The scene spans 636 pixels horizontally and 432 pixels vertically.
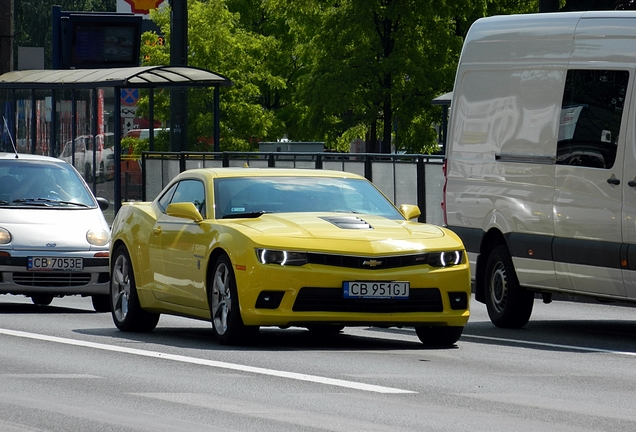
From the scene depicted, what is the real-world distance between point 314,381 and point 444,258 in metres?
2.42

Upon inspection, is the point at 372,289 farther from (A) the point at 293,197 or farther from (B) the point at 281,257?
(A) the point at 293,197

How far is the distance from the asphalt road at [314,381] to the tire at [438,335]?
10cm

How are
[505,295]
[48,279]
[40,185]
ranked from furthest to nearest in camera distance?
[40,185] < [48,279] < [505,295]

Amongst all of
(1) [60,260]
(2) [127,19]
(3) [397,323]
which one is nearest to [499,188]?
(3) [397,323]

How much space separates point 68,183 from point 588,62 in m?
6.77

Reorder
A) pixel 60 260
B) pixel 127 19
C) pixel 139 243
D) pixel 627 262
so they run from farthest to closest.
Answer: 1. pixel 127 19
2. pixel 60 260
3. pixel 139 243
4. pixel 627 262

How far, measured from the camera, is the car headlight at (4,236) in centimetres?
1647

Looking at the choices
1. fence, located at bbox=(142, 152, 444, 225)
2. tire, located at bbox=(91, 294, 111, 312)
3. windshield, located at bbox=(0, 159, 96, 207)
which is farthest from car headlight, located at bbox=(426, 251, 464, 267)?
fence, located at bbox=(142, 152, 444, 225)

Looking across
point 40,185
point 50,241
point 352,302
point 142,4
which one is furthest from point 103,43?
point 142,4

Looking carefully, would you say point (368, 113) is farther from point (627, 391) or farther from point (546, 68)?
point (627, 391)

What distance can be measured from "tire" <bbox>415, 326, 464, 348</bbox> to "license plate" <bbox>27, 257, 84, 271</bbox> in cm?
509

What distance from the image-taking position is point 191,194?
13.4m

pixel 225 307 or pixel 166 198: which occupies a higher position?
pixel 166 198

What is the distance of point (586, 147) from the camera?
13.4 meters
